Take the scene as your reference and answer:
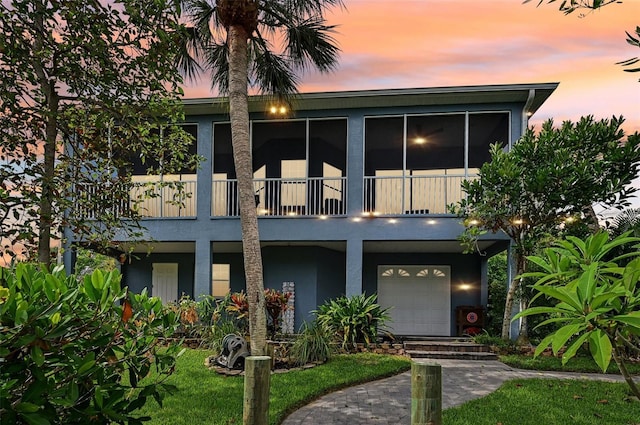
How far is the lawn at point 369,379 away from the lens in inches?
219

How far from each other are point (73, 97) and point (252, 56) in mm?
5895

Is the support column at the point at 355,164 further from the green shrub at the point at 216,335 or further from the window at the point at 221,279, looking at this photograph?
the window at the point at 221,279

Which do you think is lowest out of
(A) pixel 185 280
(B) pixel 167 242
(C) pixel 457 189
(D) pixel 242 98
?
(A) pixel 185 280

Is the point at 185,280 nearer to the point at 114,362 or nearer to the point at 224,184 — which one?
the point at 224,184

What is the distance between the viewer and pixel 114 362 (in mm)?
2467

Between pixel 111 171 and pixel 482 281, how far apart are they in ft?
38.3

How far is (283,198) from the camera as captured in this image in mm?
14344

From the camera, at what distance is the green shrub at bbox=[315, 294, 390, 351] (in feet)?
33.0

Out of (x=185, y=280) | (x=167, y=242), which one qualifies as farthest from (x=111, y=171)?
(x=185, y=280)

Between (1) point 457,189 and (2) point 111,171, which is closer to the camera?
(2) point 111,171

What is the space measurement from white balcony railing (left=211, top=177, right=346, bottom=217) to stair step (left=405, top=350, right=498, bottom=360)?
169 inches

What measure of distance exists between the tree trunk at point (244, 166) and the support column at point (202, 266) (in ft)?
12.3

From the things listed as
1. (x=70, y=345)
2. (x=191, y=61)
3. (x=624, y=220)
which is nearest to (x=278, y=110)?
(x=191, y=61)

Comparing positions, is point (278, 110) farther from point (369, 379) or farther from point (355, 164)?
point (369, 379)
